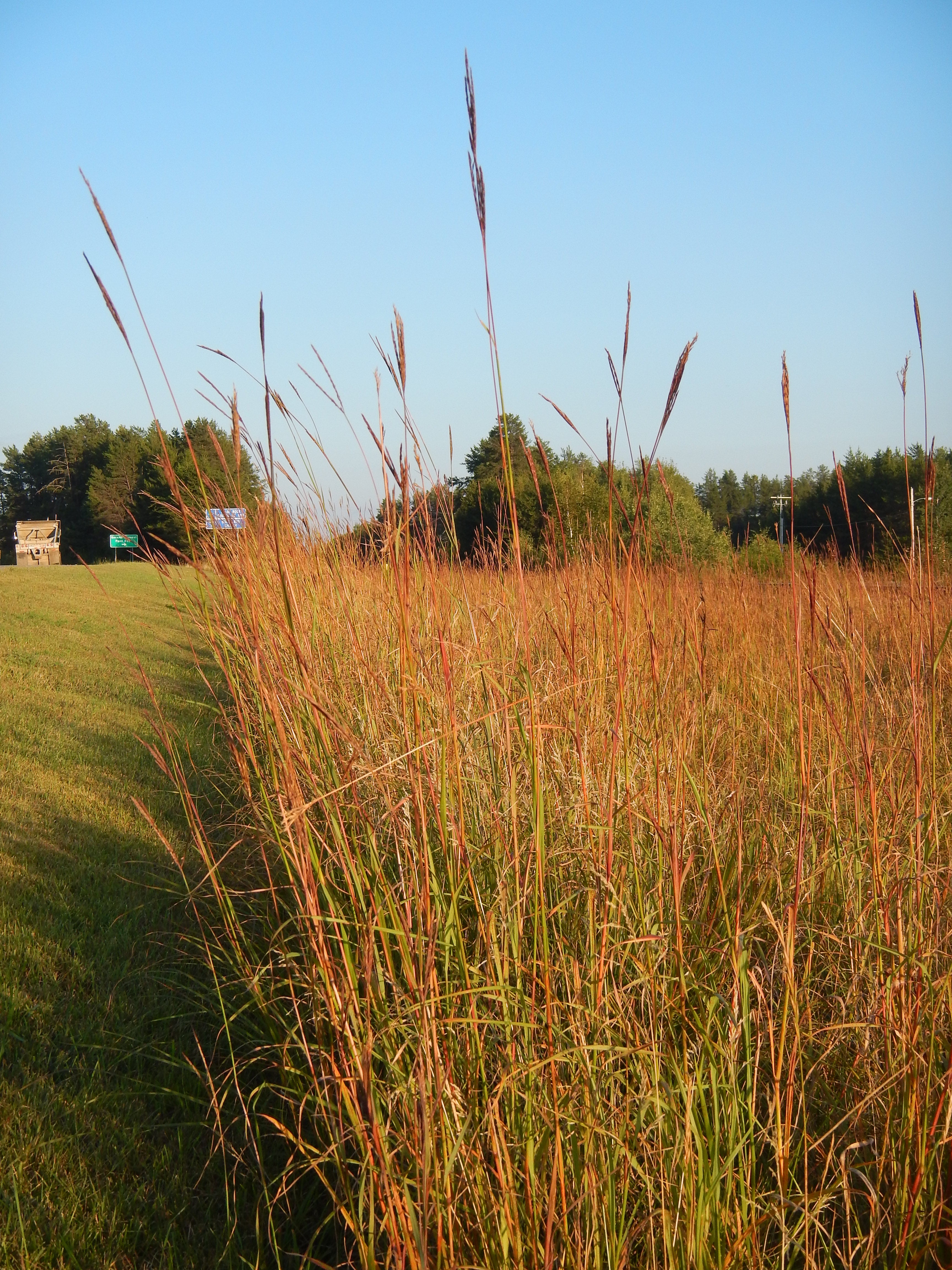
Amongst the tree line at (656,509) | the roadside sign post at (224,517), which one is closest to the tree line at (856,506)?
the tree line at (656,509)

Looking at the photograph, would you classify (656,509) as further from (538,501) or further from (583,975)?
(583,975)

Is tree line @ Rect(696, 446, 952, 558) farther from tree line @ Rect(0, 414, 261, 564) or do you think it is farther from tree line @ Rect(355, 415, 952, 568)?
tree line @ Rect(0, 414, 261, 564)

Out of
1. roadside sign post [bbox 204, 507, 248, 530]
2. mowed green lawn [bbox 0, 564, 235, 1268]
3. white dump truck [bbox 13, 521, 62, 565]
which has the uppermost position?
white dump truck [bbox 13, 521, 62, 565]

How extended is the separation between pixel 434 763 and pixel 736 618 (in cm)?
320

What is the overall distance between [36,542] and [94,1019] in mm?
29611

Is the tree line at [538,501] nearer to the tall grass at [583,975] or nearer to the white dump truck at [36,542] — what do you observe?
the tall grass at [583,975]

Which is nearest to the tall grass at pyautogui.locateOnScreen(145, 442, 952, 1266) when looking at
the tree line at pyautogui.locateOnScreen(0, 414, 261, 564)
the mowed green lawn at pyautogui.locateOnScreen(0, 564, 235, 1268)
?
the mowed green lawn at pyautogui.locateOnScreen(0, 564, 235, 1268)

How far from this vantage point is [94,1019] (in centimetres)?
195

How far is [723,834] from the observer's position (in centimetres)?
190

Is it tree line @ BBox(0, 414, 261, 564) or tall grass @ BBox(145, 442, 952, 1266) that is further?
tree line @ BBox(0, 414, 261, 564)

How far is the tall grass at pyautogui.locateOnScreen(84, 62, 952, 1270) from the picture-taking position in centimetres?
101

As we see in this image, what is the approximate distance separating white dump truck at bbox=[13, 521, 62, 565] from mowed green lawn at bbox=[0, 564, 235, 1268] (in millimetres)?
25875

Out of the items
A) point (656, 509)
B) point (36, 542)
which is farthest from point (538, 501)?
point (36, 542)

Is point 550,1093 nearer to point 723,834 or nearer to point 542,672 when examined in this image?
point 723,834
